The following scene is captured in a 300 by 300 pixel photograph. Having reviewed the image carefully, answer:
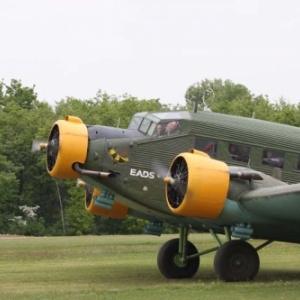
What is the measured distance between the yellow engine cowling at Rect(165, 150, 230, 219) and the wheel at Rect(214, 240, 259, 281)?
124 cm

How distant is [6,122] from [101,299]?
5753 centimetres

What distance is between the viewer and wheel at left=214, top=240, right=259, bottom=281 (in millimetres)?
18688

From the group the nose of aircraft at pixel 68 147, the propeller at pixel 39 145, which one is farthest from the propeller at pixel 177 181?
the propeller at pixel 39 145

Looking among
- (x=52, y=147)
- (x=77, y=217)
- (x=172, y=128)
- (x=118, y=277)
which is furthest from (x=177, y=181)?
(x=77, y=217)


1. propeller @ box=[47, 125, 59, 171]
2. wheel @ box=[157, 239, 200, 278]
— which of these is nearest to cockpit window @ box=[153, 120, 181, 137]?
propeller @ box=[47, 125, 59, 171]

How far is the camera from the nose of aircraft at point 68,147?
61.7ft

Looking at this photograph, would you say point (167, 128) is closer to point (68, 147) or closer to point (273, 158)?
point (68, 147)

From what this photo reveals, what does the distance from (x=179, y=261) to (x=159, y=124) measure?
3.62 metres

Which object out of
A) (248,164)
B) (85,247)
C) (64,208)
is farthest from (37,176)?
(248,164)

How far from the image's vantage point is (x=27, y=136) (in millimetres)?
71000

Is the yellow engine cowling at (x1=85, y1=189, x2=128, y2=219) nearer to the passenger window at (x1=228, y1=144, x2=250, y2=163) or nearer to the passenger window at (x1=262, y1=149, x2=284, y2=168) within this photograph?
the passenger window at (x1=228, y1=144, x2=250, y2=163)

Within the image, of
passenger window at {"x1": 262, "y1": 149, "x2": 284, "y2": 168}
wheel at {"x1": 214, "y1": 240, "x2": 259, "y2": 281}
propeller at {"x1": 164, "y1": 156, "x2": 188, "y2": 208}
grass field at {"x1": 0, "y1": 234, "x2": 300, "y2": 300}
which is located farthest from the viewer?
passenger window at {"x1": 262, "y1": 149, "x2": 284, "y2": 168}

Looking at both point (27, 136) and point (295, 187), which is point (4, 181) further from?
point (295, 187)

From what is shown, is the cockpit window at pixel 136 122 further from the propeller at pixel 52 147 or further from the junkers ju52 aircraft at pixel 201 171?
the propeller at pixel 52 147
